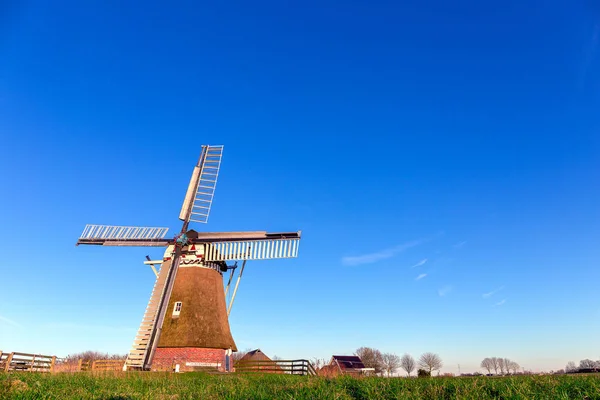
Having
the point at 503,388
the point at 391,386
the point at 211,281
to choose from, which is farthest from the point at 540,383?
the point at 211,281

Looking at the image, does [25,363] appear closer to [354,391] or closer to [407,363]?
[354,391]

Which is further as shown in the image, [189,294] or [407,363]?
[407,363]

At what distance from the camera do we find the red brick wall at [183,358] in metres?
21.9

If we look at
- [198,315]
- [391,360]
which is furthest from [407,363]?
[198,315]

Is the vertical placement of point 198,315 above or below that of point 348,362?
above

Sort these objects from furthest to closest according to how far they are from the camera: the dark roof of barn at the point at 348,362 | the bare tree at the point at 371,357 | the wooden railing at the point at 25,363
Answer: the bare tree at the point at 371,357, the dark roof of barn at the point at 348,362, the wooden railing at the point at 25,363

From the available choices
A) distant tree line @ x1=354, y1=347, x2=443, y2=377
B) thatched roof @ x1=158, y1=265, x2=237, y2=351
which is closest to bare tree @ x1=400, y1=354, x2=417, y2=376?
distant tree line @ x1=354, y1=347, x2=443, y2=377

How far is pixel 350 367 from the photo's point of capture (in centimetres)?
5641

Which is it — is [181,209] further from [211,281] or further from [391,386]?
[391,386]

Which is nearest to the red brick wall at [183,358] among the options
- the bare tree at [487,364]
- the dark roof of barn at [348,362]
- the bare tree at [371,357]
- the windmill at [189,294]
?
the windmill at [189,294]

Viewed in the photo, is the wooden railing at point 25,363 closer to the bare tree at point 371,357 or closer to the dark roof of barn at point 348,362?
the dark roof of barn at point 348,362

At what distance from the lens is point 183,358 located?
72.3 ft

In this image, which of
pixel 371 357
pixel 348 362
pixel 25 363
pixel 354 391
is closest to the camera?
pixel 354 391

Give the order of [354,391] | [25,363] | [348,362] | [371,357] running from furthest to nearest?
[371,357] < [348,362] < [25,363] < [354,391]
